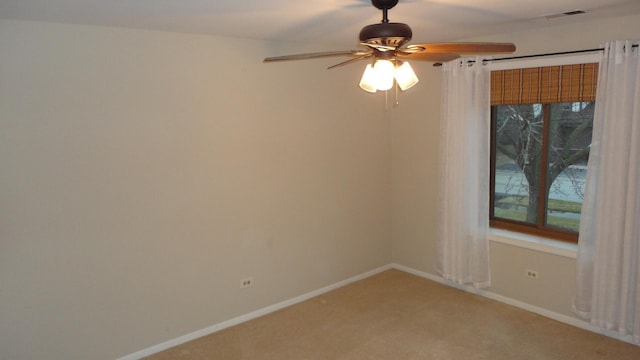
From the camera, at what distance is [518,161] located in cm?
407

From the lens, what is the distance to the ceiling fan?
6.41 feet

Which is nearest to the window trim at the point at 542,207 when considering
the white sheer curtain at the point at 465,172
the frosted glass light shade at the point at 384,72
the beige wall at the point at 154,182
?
the white sheer curtain at the point at 465,172

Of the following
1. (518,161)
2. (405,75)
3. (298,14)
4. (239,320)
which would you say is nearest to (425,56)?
(405,75)

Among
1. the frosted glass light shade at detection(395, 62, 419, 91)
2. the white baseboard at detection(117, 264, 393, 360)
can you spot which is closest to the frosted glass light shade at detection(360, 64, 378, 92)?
the frosted glass light shade at detection(395, 62, 419, 91)

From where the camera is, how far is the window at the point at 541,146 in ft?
11.5

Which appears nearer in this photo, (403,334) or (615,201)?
(615,201)

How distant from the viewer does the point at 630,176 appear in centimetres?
307

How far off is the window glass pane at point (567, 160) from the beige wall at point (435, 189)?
405 millimetres

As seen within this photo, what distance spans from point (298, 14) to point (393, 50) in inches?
30.9

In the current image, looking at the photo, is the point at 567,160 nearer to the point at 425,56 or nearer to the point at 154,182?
the point at 425,56

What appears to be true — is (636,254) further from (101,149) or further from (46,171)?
(46,171)

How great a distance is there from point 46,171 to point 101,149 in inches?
13.7

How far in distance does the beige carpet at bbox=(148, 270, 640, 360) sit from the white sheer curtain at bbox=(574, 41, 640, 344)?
1.11ft

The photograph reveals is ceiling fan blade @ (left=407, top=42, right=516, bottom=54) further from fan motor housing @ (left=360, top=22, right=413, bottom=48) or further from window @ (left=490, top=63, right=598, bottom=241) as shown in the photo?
window @ (left=490, top=63, right=598, bottom=241)
